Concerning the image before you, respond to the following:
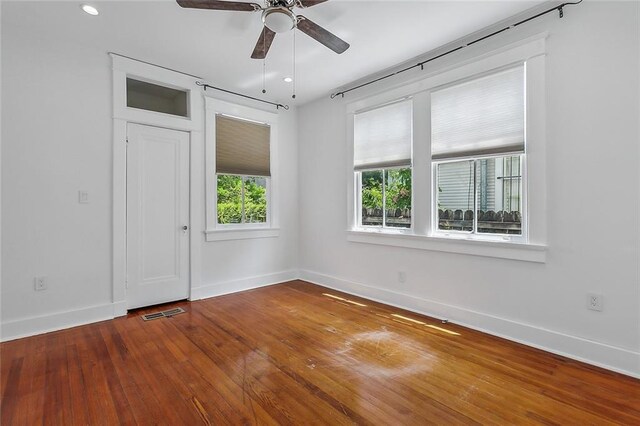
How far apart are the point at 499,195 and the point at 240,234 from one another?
11.3 ft

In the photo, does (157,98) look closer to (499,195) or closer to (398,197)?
(398,197)

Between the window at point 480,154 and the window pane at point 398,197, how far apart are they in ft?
1.31

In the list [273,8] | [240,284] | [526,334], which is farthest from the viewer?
[240,284]

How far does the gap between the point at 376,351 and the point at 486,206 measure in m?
1.85

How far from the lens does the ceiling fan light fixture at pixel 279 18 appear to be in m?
2.20

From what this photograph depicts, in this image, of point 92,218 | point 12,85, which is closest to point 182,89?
point 12,85

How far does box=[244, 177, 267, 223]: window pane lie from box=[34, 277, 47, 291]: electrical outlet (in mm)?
2456

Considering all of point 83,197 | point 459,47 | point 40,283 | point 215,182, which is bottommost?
point 40,283

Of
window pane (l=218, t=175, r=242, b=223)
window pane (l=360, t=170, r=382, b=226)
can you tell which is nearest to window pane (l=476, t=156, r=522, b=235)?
window pane (l=360, t=170, r=382, b=226)

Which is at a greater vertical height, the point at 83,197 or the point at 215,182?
the point at 215,182

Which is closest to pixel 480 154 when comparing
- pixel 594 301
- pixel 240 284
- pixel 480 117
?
pixel 480 117

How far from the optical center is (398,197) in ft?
13.3

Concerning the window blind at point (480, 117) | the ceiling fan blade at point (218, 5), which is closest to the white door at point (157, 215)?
the ceiling fan blade at point (218, 5)

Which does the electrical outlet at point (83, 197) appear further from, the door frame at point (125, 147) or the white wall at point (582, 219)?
the white wall at point (582, 219)
